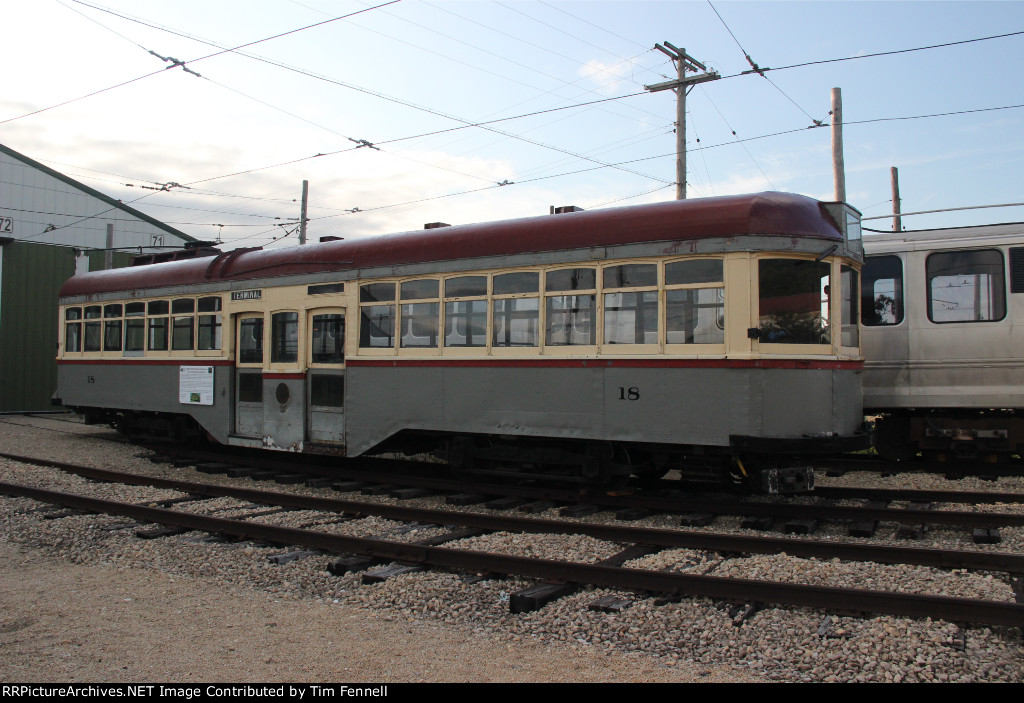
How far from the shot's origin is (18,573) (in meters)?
6.11

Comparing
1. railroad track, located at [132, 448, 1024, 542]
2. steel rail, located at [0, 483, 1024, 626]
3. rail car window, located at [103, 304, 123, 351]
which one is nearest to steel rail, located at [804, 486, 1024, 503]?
railroad track, located at [132, 448, 1024, 542]

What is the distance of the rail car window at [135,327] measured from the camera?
42.8ft

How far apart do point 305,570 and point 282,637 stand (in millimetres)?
1401

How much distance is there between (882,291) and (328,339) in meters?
7.15

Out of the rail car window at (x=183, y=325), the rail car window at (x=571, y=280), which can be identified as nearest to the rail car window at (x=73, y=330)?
the rail car window at (x=183, y=325)

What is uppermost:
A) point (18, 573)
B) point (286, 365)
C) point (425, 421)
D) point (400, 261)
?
point (400, 261)

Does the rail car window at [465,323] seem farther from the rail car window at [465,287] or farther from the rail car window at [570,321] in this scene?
the rail car window at [570,321]

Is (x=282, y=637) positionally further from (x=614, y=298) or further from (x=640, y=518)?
(x=614, y=298)

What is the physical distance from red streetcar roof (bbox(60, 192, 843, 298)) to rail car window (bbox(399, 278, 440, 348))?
0.29 metres

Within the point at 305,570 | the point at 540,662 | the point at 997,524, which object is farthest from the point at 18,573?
the point at 997,524

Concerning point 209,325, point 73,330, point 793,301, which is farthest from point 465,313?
point 73,330

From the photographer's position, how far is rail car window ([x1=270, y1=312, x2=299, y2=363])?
419 inches

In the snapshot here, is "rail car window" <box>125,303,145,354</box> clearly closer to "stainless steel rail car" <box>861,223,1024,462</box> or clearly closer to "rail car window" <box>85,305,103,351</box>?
"rail car window" <box>85,305,103,351</box>

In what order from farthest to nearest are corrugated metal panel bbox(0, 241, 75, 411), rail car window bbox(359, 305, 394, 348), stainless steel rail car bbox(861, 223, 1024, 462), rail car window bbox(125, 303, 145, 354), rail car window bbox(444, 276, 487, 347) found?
corrugated metal panel bbox(0, 241, 75, 411), rail car window bbox(125, 303, 145, 354), stainless steel rail car bbox(861, 223, 1024, 462), rail car window bbox(359, 305, 394, 348), rail car window bbox(444, 276, 487, 347)
